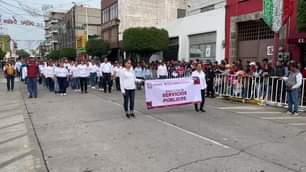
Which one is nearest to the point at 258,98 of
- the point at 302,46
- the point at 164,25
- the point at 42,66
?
the point at 302,46

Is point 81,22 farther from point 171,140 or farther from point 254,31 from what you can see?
point 171,140

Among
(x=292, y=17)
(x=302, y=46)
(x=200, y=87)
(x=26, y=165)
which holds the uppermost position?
(x=292, y=17)

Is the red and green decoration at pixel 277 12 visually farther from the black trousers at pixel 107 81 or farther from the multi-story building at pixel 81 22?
the multi-story building at pixel 81 22

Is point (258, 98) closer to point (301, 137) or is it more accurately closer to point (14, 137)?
point (301, 137)

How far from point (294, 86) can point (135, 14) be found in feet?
117

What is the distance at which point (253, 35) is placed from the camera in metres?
21.1

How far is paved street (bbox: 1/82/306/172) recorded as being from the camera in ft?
21.1

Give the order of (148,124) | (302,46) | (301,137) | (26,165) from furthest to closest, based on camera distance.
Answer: (302,46), (148,124), (301,137), (26,165)

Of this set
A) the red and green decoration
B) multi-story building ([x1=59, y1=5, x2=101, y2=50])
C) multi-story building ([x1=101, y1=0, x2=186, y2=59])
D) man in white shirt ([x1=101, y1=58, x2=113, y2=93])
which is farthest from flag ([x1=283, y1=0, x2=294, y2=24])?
multi-story building ([x1=59, y1=5, x2=101, y2=50])

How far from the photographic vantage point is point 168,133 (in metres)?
8.87

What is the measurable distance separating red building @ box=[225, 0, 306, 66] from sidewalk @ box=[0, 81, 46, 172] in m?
11.9

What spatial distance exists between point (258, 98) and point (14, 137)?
9096mm

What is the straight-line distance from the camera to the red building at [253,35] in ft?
57.6

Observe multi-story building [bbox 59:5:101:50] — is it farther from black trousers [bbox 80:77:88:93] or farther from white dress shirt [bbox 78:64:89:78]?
white dress shirt [bbox 78:64:89:78]
